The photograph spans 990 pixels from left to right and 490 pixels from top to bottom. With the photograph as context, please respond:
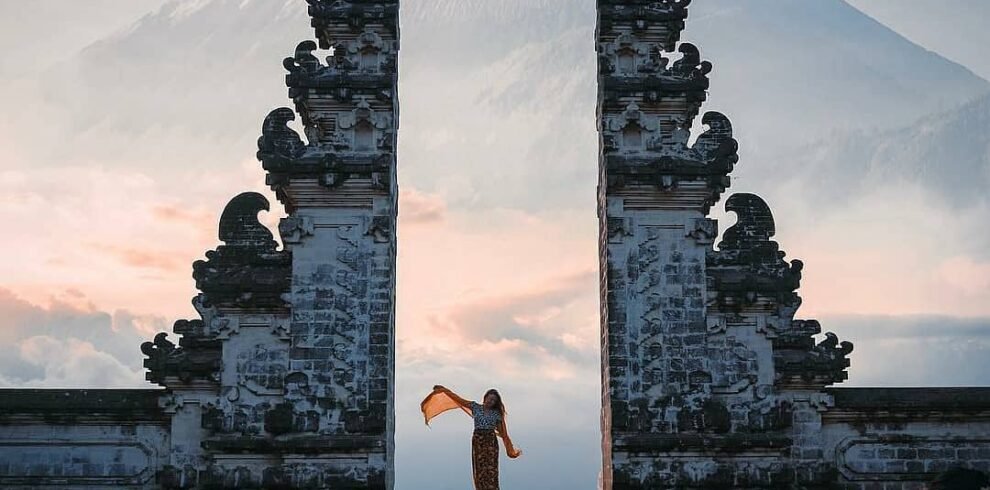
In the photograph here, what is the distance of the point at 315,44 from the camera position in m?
19.5

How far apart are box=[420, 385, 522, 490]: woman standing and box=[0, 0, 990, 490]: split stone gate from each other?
2.21 feet

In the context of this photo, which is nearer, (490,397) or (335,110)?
(490,397)

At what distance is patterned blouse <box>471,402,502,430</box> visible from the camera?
1792 centimetres

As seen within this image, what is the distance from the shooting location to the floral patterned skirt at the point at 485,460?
58.3ft

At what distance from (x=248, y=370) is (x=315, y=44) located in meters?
5.00

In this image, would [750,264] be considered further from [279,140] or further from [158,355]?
[158,355]

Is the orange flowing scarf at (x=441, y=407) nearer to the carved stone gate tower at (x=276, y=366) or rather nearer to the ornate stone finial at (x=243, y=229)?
the carved stone gate tower at (x=276, y=366)

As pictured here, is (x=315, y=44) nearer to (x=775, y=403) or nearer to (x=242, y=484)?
(x=242, y=484)

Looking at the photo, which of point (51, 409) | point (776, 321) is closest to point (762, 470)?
point (776, 321)

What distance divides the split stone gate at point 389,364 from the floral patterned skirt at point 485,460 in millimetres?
1242

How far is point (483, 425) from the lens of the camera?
17.9 meters

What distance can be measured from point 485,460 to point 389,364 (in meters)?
1.92

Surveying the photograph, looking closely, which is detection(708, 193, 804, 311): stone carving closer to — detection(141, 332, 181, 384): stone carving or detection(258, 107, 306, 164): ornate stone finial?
detection(258, 107, 306, 164): ornate stone finial

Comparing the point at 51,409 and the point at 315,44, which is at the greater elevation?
the point at 315,44
